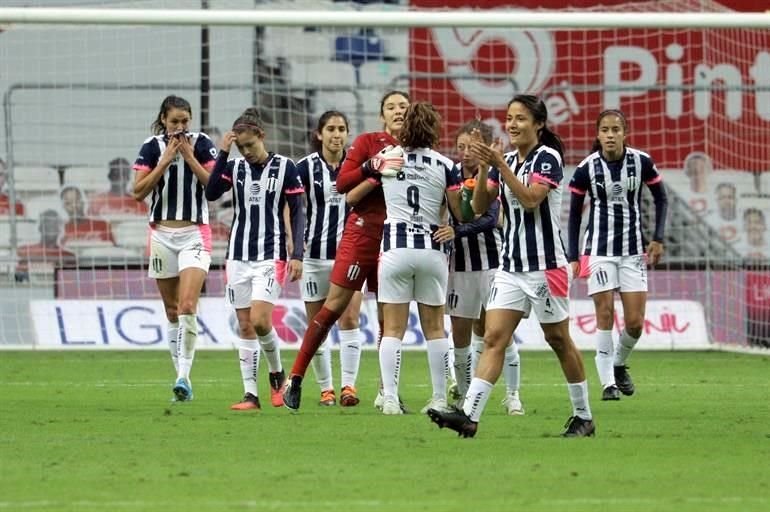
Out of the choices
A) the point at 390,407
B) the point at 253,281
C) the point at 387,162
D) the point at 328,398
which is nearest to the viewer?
the point at 387,162

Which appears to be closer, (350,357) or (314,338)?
(314,338)

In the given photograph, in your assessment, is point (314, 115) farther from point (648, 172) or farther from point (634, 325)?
point (634, 325)

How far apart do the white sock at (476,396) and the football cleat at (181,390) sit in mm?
3756

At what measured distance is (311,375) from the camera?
16266 mm

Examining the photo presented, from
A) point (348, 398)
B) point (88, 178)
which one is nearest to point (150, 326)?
point (88, 178)

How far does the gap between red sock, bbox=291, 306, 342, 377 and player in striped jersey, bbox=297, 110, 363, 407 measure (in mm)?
883

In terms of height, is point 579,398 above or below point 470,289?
below

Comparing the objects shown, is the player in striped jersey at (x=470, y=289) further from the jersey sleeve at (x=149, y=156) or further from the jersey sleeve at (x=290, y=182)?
the jersey sleeve at (x=149, y=156)

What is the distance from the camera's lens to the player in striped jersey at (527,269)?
945 cm

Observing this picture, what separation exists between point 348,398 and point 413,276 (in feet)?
5.61

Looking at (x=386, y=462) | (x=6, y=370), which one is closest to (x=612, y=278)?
(x=386, y=462)

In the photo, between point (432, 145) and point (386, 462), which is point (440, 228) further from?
point (386, 462)

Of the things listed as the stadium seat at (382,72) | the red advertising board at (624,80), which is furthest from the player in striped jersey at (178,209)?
the stadium seat at (382,72)

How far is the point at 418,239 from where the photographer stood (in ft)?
36.3
